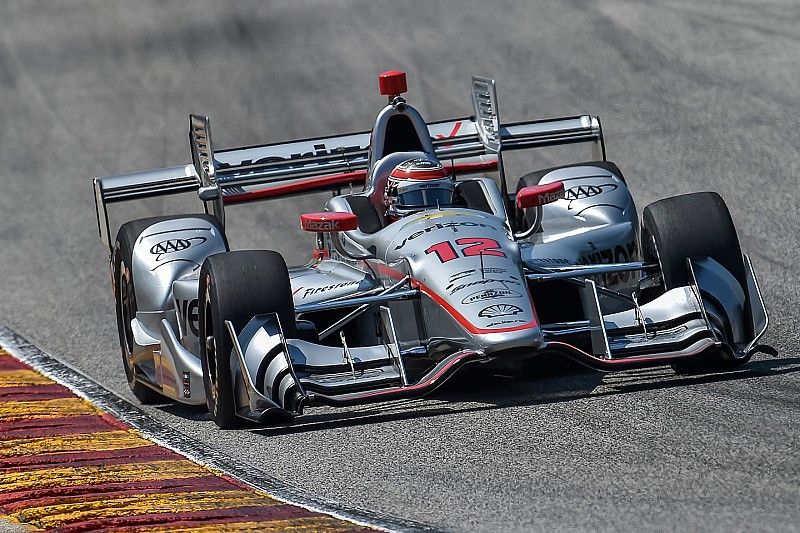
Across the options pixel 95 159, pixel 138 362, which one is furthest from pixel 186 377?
pixel 95 159

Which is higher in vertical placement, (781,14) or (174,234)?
(781,14)

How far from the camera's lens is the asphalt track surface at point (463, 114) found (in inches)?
260

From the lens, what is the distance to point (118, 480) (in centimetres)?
718

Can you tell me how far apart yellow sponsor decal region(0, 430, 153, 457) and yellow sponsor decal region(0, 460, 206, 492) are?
1.75ft

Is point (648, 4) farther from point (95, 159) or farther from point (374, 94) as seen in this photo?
point (95, 159)

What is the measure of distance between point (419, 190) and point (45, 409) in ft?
8.79

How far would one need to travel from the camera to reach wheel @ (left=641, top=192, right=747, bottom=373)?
8.76 m

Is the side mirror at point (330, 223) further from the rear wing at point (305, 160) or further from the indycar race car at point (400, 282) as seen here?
the rear wing at point (305, 160)

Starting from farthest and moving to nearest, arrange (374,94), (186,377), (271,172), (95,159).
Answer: (374,94) → (95,159) → (271,172) → (186,377)

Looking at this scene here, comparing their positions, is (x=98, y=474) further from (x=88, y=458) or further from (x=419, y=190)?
(x=419, y=190)

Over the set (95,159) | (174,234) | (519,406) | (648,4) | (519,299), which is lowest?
(519,406)

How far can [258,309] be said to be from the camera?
8.17 m

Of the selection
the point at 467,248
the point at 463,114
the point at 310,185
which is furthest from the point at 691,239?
the point at 463,114

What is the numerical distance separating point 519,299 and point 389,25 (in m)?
14.2
